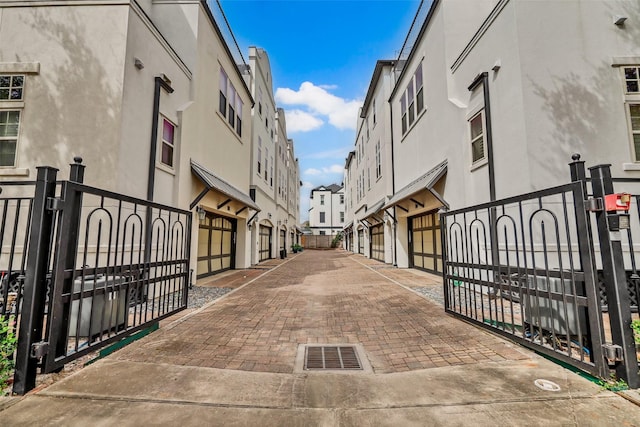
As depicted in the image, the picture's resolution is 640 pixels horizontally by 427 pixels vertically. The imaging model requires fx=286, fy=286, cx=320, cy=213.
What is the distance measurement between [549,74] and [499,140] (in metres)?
1.53

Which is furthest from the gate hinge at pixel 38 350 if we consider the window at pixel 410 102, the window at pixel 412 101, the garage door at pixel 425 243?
the window at pixel 410 102

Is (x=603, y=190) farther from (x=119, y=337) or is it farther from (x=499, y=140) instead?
(x=119, y=337)

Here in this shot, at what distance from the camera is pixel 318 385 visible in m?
2.65

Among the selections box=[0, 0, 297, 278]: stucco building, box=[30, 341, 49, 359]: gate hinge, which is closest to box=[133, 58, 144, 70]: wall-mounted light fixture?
Answer: box=[0, 0, 297, 278]: stucco building

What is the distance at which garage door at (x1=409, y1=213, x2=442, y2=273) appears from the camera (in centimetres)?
1036

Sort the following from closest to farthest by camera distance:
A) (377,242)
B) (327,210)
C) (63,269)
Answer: (63,269), (377,242), (327,210)

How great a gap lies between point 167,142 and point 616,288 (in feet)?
28.6

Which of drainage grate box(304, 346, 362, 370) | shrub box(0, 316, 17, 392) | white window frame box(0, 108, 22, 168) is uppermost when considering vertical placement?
white window frame box(0, 108, 22, 168)

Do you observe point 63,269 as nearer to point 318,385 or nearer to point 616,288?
point 318,385

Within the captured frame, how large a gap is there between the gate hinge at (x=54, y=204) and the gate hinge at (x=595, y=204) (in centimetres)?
507

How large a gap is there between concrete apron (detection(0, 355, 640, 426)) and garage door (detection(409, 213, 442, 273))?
7627 mm

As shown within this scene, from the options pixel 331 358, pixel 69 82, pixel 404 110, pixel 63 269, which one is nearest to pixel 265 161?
pixel 404 110

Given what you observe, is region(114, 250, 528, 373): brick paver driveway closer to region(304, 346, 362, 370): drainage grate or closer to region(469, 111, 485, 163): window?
region(304, 346, 362, 370): drainage grate

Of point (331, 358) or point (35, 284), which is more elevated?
point (35, 284)
